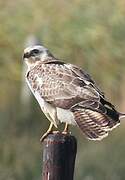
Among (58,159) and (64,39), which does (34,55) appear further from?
(64,39)

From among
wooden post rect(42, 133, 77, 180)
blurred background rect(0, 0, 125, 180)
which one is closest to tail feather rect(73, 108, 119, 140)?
wooden post rect(42, 133, 77, 180)

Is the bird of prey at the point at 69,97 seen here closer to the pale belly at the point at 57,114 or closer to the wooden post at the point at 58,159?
the pale belly at the point at 57,114

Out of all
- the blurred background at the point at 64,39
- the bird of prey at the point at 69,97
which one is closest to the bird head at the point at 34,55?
the bird of prey at the point at 69,97

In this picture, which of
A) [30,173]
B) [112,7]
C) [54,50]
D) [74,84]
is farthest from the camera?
[112,7]

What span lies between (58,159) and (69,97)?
971 millimetres

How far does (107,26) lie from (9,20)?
1779 millimetres

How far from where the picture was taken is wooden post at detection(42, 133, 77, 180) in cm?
565

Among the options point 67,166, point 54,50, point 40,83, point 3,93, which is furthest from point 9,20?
point 67,166

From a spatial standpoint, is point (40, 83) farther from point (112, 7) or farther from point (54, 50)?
point (112, 7)

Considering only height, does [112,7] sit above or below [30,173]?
above

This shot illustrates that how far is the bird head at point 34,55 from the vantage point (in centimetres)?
730

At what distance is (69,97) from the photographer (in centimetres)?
657

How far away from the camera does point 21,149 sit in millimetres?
12266

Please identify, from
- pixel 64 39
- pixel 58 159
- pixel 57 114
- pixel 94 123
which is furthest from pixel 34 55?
pixel 64 39
